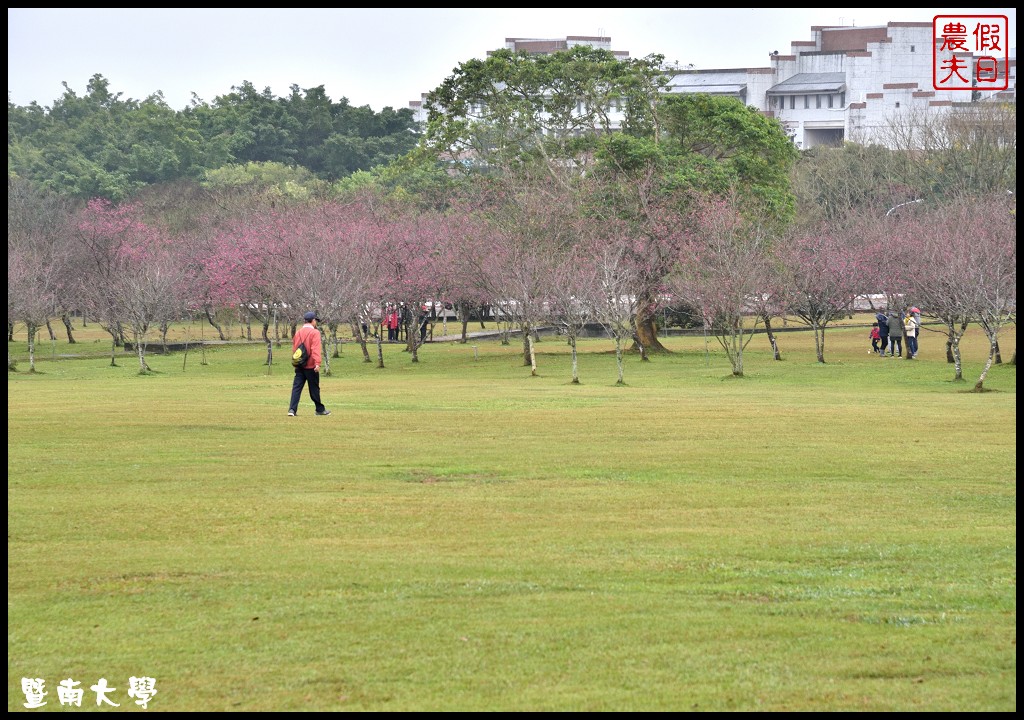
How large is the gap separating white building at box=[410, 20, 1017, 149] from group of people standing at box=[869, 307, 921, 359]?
6820cm

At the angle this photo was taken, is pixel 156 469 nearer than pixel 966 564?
No

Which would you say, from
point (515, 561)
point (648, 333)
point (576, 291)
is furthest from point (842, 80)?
point (515, 561)

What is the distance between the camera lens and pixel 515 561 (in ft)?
35.6

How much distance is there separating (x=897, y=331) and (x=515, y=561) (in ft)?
130

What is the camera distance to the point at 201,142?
330 ft

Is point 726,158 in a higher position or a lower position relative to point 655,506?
higher

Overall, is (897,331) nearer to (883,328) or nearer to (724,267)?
(883,328)

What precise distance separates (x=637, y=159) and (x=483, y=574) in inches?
1604

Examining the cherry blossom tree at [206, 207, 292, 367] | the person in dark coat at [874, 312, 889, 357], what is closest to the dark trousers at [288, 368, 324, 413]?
the cherry blossom tree at [206, 207, 292, 367]

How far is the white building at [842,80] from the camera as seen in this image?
121 metres

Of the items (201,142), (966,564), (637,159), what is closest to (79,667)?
(966,564)

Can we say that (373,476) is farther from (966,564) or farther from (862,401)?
(862,401)

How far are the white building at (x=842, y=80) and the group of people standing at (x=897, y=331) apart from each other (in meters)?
68.2

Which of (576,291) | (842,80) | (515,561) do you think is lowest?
(515,561)
